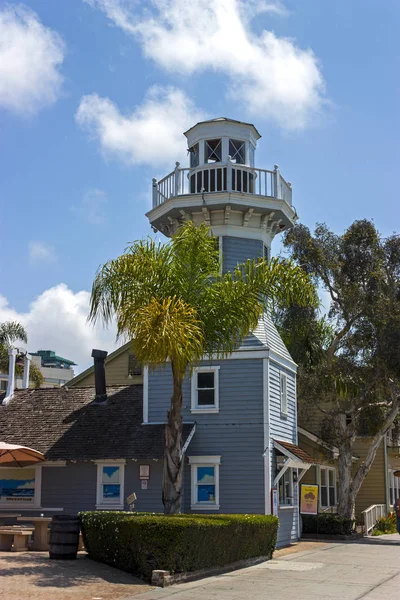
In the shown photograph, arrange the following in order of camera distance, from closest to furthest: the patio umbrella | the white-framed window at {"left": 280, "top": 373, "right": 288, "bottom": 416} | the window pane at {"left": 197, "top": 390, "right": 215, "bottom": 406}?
1. the patio umbrella
2. the window pane at {"left": 197, "top": 390, "right": 215, "bottom": 406}
3. the white-framed window at {"left": 280, "top": 373, "right": 288, "bottom": 416}

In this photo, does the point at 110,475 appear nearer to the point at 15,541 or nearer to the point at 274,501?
the point at 274,501

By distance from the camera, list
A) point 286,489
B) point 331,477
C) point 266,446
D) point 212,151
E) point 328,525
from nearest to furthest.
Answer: point 266,446 → point 286,489 → point 212,151 → point 328,525 → point 331,477

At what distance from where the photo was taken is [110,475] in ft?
77.1

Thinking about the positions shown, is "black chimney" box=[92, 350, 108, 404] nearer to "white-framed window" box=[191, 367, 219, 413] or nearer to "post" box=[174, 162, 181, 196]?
"white-framed window" box=[191, 367, 219, 413]

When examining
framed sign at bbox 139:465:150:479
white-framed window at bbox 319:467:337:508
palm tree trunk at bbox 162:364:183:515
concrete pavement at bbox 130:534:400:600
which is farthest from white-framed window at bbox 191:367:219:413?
white-framed window at bbox 319:467:337:508

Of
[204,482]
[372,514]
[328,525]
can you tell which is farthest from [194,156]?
[372,514]

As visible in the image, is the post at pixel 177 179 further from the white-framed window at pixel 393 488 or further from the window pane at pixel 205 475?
the white-framed window at pixel 393 488

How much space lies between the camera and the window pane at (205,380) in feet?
78.0

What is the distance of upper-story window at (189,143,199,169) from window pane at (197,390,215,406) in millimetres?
7448

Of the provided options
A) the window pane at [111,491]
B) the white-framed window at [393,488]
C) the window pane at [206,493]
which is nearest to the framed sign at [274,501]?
the window pane at [206,493]

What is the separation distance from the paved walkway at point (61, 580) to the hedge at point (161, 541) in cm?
32

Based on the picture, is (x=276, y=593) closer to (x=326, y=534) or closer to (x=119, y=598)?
(x=119, y=598)

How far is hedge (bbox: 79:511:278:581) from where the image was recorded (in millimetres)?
14461

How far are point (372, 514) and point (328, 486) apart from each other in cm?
269
